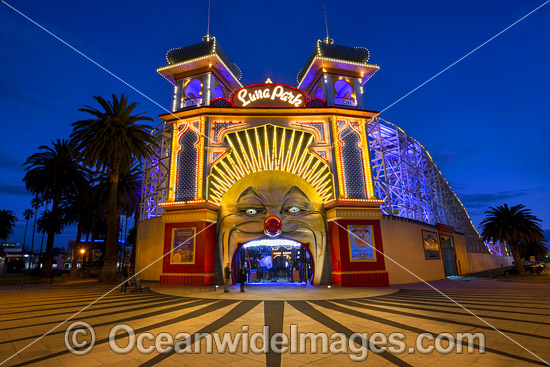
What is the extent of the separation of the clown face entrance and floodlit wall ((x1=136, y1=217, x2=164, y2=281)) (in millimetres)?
7639

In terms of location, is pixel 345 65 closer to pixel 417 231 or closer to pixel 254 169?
pixel 254 169

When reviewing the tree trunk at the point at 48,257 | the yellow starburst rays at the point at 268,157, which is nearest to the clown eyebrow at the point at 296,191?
the yellow starburst rays at the point at 268,157

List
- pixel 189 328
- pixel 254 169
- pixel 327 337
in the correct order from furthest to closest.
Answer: pixel 254 169, pixel 189 328, pixel 327 337

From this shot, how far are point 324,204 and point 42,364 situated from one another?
2071cm

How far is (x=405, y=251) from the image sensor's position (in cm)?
2522

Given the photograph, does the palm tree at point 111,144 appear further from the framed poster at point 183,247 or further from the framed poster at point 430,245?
the framed poster at point 430,245

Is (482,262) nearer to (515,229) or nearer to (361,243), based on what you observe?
(515,229)

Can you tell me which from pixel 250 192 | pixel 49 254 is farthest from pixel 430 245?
pixel 49 254

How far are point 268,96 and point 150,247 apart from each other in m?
18.6

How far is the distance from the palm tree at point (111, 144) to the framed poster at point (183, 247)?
706cm

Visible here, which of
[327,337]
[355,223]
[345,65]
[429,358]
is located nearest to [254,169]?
[355,223]

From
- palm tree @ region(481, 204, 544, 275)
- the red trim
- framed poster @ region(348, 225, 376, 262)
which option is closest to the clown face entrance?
the red trim

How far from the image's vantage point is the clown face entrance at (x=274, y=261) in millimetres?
27272

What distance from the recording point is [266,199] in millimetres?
24125
